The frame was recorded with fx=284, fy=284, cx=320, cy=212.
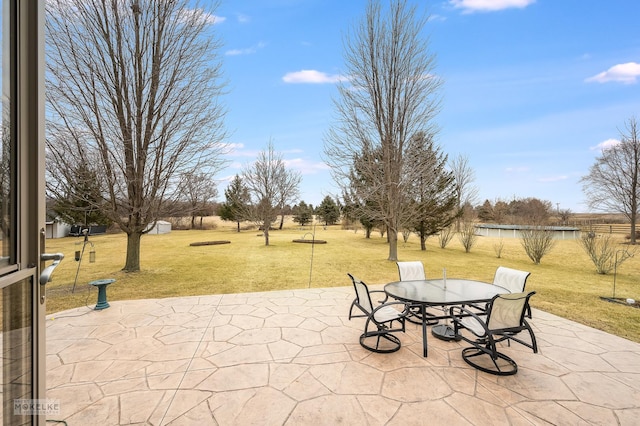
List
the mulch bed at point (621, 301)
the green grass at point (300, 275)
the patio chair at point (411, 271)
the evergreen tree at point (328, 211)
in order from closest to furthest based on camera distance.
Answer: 1. the patio chair at point (411, 271)
2. the green grass at point (300, 275)
3. the mulch bed at point (621, 301)
4. the evergreen tree at point (328, 211)

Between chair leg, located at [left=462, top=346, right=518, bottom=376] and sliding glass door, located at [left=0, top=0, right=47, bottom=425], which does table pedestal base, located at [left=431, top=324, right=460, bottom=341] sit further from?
sliding glass door, located at [left=0, top=0, right=47, bottom=425]

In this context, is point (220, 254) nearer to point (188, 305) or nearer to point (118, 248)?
point (118, 248)

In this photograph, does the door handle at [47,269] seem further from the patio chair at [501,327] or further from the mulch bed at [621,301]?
the mulch bed at [621,301]

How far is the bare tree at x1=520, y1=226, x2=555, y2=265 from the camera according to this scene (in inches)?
409

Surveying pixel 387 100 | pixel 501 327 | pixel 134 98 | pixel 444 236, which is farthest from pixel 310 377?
pixel 444 236

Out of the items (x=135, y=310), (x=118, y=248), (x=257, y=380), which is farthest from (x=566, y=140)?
(x=118, y=248)

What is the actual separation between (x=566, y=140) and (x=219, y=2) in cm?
1286

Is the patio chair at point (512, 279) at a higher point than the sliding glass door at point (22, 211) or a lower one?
lower

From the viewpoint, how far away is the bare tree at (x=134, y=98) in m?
6.21

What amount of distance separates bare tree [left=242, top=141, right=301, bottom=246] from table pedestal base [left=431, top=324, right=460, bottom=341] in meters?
12.6

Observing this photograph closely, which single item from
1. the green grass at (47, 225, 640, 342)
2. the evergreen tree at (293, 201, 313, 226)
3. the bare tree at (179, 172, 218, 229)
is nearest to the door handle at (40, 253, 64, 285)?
the green grass at (47, 225, 640, 342)

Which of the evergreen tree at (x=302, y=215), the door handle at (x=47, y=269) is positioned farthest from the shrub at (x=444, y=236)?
the door handle at (x=47, y=269)

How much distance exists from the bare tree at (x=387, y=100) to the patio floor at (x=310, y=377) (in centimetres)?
651

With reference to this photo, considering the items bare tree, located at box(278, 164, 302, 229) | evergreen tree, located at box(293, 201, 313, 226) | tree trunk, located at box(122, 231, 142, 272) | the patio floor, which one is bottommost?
the patio floor
